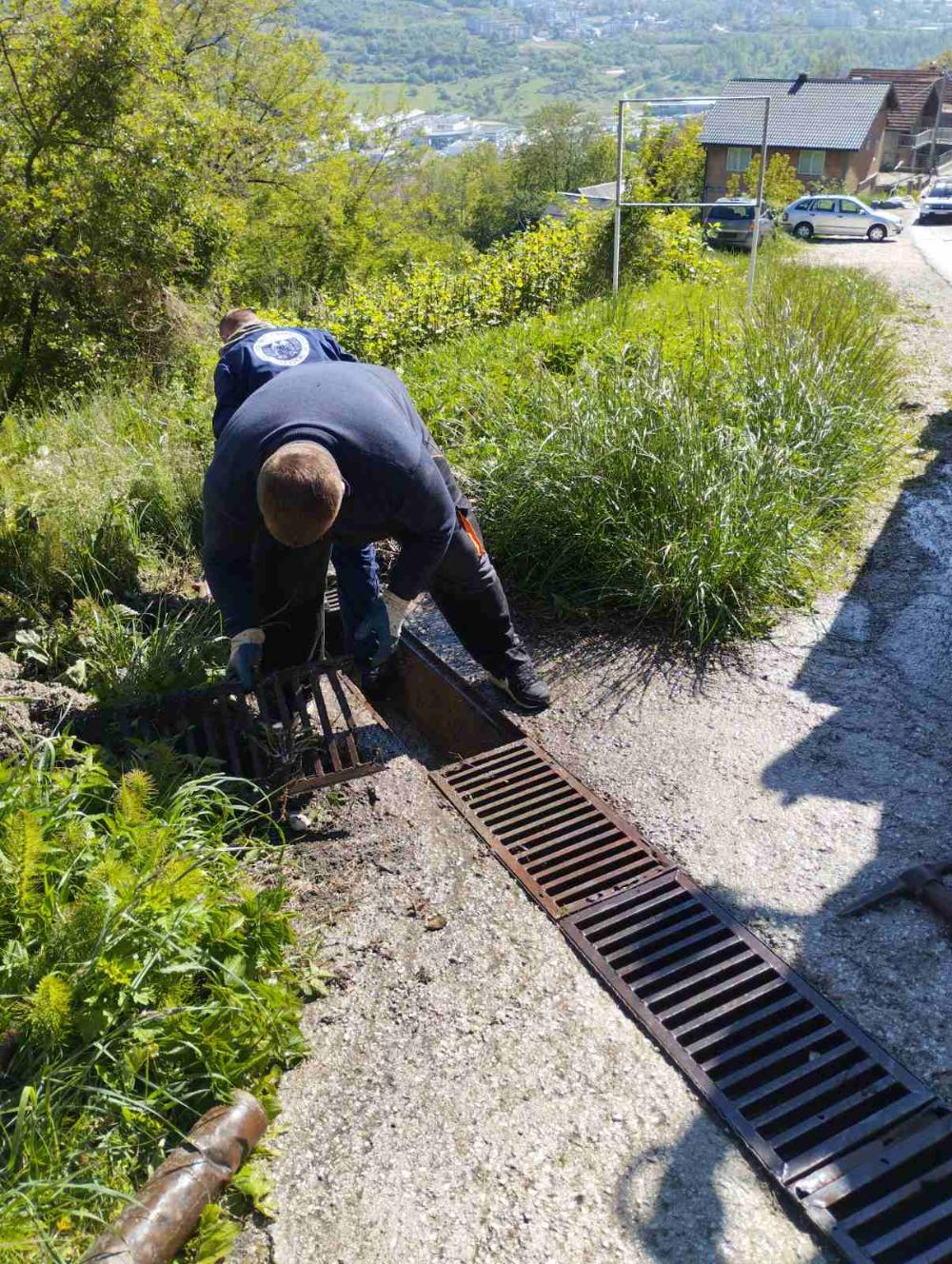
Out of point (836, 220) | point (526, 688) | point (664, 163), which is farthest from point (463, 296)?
point (836, 220)

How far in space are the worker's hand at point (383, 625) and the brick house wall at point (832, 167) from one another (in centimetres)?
4516

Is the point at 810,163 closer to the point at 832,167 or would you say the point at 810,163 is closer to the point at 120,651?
the point at 832,167

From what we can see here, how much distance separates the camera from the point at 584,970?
2887 mm

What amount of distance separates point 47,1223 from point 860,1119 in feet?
5.96

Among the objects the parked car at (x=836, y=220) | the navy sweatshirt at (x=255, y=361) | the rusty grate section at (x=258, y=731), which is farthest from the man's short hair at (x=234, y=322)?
the parked car at (x=836, y=220)

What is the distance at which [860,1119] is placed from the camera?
241 centimetres

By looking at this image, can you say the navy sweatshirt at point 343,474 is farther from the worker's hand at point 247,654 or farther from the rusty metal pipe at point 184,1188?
the rusty metal pipe at point 184,1188

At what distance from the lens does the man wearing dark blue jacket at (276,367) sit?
384 cm

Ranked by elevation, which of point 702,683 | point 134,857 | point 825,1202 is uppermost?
point 134,857

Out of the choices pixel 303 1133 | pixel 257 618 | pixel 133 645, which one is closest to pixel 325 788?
pixel 257 618

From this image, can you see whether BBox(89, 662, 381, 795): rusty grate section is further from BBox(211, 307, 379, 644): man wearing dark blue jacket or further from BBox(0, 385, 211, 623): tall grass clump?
BBox(0, 385, 211, 623): tall grass clump

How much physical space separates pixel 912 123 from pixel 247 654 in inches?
2916

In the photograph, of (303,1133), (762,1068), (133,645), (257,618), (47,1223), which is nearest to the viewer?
(47,1223)

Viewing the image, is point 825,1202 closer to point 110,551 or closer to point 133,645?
point 133,645
